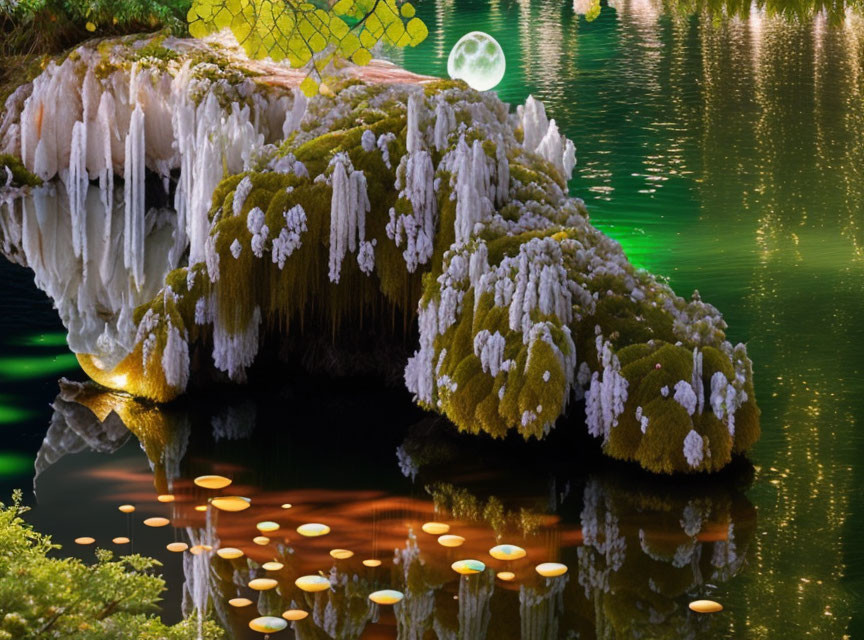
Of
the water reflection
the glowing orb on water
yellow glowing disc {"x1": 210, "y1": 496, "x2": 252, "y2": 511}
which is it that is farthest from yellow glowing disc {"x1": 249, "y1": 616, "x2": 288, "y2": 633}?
the glowing orb on water

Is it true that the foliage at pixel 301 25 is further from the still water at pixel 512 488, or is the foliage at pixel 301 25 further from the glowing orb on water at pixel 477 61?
the glowing orb on water at pixel 477 61

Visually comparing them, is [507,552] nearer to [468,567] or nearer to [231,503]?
[468,567]

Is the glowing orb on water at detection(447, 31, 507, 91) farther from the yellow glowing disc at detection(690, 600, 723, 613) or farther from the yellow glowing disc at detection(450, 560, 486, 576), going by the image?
the yellow glowing disc at detection(690, 600, 723, 613)

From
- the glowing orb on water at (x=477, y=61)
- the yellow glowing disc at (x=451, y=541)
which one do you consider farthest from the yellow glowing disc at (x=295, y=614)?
the glowing orb on water at (x=477, y=61)

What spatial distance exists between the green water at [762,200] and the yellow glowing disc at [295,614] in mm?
2464

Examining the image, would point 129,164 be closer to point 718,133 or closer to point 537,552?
point 537,552

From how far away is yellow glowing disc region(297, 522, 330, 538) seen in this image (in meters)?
8.59

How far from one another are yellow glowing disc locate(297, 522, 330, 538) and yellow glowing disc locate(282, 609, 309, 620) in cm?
112

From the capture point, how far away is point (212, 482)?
Answer: 977 centimetres

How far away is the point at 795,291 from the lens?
15070 millimetres

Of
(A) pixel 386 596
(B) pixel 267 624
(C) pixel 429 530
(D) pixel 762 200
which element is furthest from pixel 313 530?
(D) pixel 762 200

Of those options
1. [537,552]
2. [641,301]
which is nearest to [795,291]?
[641,301]

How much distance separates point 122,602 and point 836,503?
19.5 ft

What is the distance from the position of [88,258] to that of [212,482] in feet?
24.5
